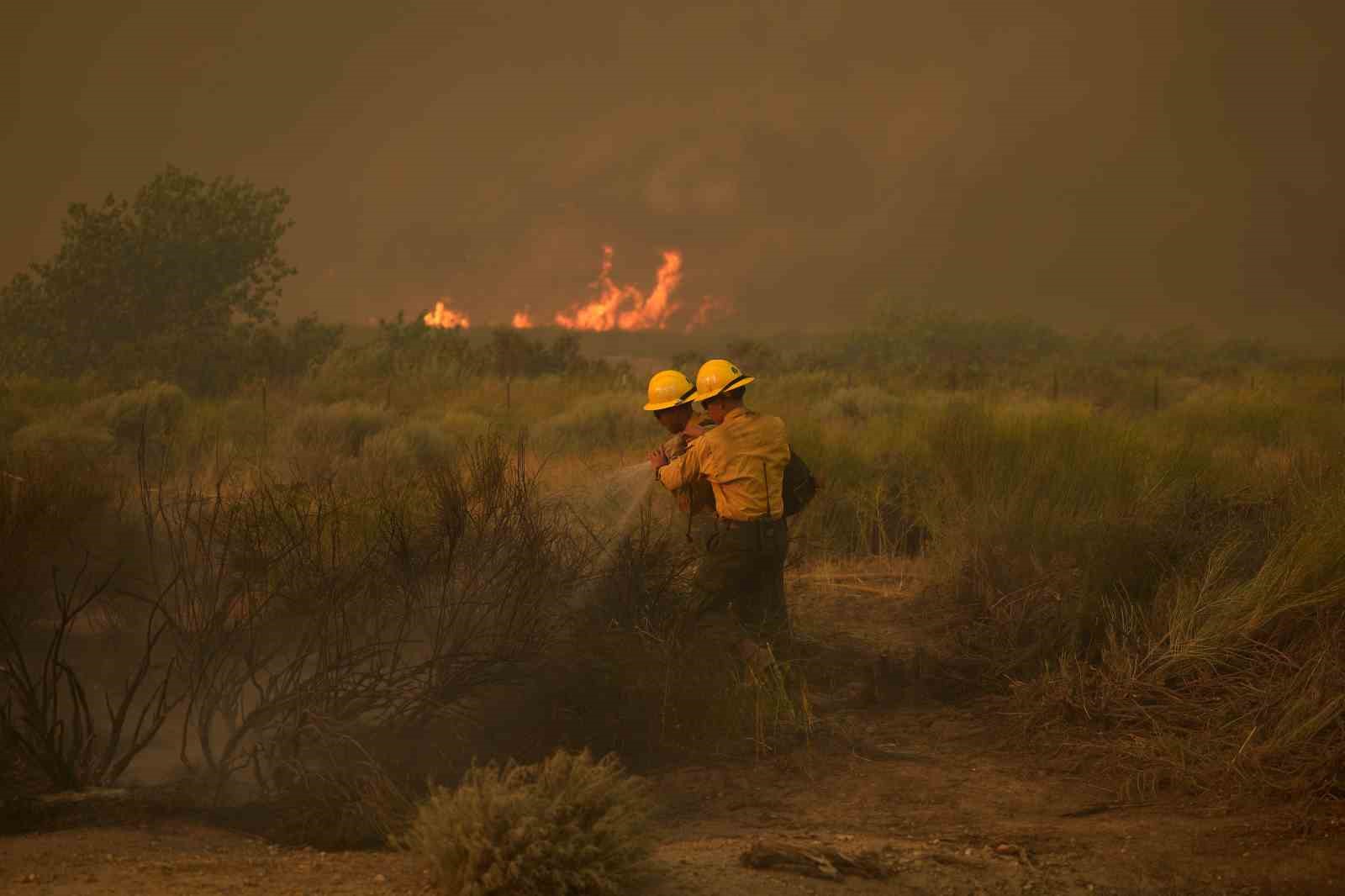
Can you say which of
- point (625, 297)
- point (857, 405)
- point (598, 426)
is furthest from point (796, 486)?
point (625, 297)

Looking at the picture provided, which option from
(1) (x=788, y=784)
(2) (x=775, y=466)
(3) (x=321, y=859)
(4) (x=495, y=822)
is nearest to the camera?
(4) (x=495, y=822)

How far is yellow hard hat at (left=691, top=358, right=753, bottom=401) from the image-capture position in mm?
7668

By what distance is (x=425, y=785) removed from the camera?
248 inches

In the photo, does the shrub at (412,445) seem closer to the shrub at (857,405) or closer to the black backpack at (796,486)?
the shrub at (857,405)

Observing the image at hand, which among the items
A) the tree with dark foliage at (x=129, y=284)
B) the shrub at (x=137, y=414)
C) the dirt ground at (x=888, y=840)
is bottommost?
the dirt ground at (x=888, y=840)

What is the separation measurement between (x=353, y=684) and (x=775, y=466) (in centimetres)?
261

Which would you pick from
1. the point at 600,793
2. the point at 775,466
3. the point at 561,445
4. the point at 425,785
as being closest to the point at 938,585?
the point at 775,466

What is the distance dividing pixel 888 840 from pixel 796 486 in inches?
102

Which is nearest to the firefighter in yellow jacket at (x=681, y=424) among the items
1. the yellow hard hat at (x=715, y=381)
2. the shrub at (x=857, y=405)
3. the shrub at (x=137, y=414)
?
the yellow hard hat at (x=715, y=381)

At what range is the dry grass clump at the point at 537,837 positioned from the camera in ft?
14.9

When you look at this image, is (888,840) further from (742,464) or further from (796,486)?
(796,486)

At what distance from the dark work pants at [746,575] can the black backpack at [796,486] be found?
0.21 meters

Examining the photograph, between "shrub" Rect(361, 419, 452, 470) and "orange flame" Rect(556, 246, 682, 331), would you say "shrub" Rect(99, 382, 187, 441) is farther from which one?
"orange flame" Rect(556, 246, 682, 331)

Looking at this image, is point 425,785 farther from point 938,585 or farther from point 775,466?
point 938,585
